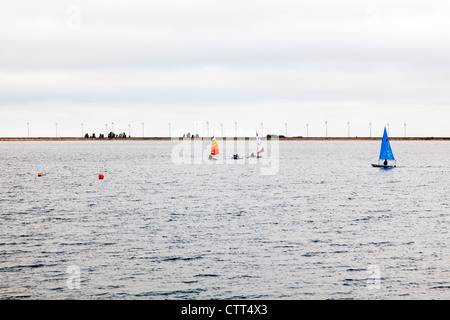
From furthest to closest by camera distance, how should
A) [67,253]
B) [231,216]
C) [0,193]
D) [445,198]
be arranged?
[0,193] → [445,198] → [231,216] → [67,253]

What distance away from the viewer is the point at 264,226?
56188mm

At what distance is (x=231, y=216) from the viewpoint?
6359 cm

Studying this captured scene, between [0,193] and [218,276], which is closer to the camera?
[218,276]

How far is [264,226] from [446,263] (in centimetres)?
1957

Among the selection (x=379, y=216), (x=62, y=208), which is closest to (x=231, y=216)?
(x=379, y=216)
